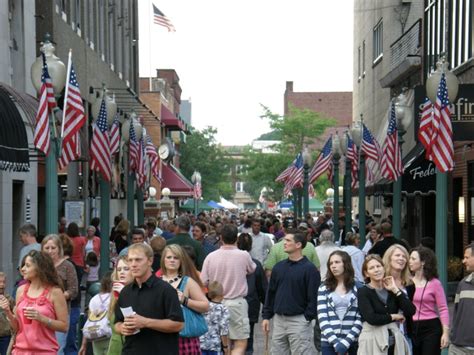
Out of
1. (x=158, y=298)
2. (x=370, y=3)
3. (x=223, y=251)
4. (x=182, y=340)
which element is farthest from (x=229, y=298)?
(x=370, y=3)

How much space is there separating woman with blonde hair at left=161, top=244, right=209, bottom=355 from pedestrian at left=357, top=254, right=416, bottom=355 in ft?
5.26

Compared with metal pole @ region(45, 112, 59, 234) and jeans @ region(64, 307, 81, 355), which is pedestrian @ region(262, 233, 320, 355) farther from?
metal pole @ region(45, 112, 59, 234)

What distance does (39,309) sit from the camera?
9.34m

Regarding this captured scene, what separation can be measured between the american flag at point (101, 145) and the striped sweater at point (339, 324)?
11.6 metres

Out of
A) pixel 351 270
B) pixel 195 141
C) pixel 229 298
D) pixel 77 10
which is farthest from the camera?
pixel 195 141

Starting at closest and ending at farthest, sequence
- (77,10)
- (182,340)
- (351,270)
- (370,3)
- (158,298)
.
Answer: (158,298) < (182,340) < (351,270) < (77,10) < (370,3)

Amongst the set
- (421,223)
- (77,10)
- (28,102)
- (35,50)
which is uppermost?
(77,10)

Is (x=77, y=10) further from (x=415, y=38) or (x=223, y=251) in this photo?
(x=223, y=251)

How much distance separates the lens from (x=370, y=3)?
49281mm

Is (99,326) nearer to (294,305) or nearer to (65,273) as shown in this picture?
(65,273)

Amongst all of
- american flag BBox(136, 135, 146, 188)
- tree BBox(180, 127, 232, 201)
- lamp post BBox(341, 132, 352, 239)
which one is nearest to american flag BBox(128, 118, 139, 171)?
american flag BBox(136, 135, 146, 188)

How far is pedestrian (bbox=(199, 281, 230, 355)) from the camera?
1105cm

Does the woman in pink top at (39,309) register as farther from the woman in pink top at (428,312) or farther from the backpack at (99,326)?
the woman in pink top at (428,312)

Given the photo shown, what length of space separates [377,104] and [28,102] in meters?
27.7
